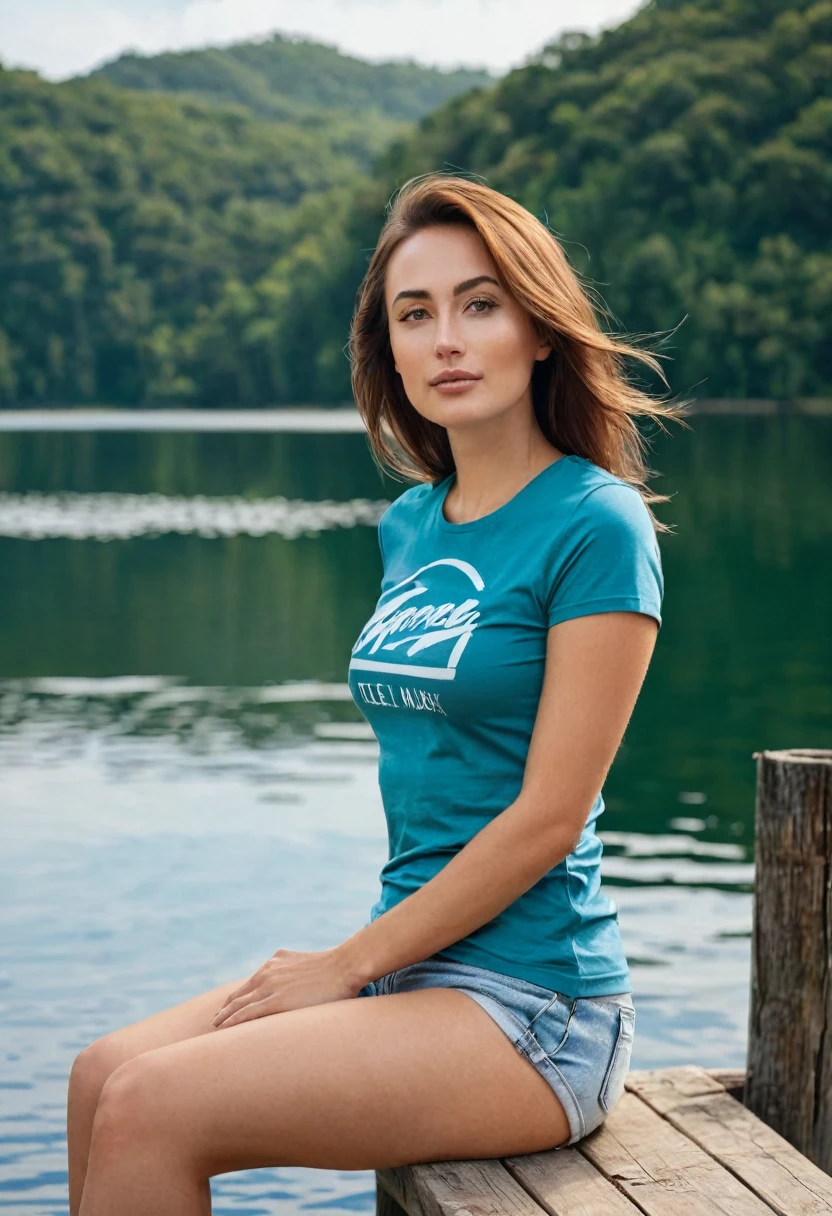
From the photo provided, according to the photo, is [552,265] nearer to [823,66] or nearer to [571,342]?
[571,342]

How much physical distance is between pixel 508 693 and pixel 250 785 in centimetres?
690

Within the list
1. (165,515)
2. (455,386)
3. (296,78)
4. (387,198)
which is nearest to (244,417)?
(387,198)

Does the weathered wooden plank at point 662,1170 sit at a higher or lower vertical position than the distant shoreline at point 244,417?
higher

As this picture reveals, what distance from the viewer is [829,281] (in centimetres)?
6281

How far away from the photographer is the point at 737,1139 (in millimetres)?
2873

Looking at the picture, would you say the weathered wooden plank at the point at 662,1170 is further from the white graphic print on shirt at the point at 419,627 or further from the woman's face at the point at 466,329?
the woman's face at the point at 466,329

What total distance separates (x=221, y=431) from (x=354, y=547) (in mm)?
47692

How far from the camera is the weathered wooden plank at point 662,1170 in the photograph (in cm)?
253

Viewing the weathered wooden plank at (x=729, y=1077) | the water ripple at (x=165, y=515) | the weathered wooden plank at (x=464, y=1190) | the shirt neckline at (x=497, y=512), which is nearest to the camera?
the weathered wooden plank at (x=464, y=1190)

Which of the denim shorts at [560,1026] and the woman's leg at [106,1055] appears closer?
the denim shorts at [560,1026]

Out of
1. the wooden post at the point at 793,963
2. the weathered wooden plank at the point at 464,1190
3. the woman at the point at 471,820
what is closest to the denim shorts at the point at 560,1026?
the woman at the point at 471,820

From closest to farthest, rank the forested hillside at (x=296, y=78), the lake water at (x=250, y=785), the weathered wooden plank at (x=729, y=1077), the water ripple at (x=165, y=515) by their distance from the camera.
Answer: the weathered wooden plank at (x=729, y=1077), the lake water at (x=250, y=785), the water ripple at (x=165, y=515), the forested hillside at (x=296, y=78)

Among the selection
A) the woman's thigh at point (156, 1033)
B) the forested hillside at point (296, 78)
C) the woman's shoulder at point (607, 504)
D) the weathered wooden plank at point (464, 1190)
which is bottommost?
the weathered wooden plank at point (464, 1190)

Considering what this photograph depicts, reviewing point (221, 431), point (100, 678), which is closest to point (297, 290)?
point (221, 431)
